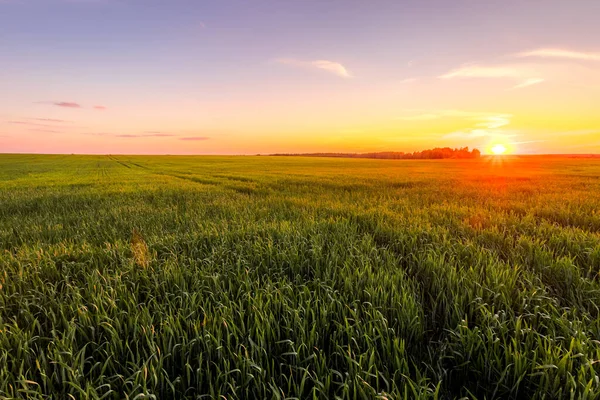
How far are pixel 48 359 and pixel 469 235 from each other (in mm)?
6299

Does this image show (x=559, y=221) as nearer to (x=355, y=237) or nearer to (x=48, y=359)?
(x=355, y=237)

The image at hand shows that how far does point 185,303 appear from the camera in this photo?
2.76 m

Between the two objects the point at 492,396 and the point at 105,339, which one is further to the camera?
the point at 105,339

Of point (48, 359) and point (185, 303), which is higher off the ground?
point (185, 303)

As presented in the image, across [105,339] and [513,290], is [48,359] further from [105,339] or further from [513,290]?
[513,290]

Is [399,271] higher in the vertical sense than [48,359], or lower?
higher

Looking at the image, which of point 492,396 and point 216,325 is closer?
point 492,396

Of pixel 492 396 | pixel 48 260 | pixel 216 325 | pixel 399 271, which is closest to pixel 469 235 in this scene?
pixel 399 271

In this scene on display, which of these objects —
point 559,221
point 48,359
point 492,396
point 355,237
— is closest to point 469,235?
point 355,237

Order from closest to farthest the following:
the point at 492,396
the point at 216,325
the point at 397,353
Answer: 1. the point at 492,396
2. the point at 397,353
3. the point at 216,325

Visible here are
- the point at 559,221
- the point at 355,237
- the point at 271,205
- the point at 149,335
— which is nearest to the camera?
the point at 149,335

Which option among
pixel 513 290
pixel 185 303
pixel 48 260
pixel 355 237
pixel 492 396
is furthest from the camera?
pixel 355 237

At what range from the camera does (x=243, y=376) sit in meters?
1.89

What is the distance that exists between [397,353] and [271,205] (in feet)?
24.9
